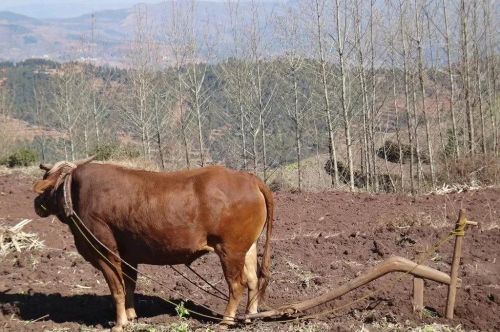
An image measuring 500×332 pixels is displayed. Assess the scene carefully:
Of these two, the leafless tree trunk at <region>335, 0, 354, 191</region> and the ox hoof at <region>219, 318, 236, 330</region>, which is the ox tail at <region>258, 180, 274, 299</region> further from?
the leafless tree trunk at <region>335, 0, 354, 191</region>

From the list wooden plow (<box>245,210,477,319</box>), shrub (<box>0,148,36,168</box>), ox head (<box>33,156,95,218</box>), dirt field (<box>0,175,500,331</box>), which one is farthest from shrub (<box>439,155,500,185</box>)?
shrub (<box>0,148,36,168</box>)

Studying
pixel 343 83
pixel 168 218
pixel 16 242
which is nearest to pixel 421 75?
pixel 343 83

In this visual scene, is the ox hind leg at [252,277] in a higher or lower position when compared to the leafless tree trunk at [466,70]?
lower

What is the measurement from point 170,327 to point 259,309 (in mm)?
1053

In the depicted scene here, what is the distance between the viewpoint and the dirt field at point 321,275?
654 cm

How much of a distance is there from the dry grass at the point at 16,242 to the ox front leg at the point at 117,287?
3.74 m

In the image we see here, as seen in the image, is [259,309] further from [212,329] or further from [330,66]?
[330,66]

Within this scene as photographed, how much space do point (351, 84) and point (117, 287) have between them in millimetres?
17909

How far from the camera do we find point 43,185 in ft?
22.0

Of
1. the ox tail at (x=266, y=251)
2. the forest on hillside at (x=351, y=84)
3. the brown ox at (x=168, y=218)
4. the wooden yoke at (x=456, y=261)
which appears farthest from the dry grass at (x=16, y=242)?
the forest on hillside at (x=351, y=84)

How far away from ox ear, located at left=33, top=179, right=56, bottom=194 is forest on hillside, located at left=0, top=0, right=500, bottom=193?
13022 millimetres

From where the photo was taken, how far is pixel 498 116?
2623cm

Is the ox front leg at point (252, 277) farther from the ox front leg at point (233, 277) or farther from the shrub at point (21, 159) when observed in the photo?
the shrub at point (21, 159)

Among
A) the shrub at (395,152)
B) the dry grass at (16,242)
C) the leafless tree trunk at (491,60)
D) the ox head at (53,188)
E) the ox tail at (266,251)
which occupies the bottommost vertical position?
the shrub at (395,152)
